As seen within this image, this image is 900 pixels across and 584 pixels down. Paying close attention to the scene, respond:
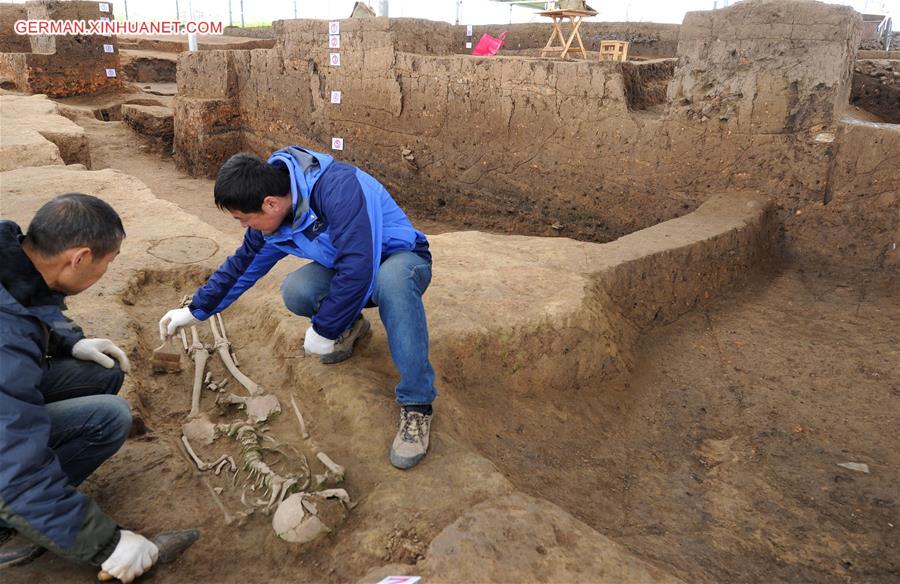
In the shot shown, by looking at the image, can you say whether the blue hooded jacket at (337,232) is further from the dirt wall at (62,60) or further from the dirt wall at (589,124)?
the dirt wall at (62,60)

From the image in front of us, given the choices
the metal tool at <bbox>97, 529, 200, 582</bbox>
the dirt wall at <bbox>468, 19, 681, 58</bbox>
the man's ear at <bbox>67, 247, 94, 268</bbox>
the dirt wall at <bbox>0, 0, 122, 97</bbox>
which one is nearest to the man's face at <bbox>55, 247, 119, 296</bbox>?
the man's ear at <bbox>67, 247, 94, 268</bbox>

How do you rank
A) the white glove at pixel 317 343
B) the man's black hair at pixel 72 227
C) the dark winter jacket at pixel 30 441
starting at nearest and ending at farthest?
the dark winter jacket at pixel 30 441, the man's black hair at pixel 72 227, the white glove at pixel 317 343

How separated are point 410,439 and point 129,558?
2.90 feet

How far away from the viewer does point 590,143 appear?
525cm

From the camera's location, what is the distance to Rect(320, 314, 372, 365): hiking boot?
2.59m

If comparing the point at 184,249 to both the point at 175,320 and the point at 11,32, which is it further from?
the point at 11,32

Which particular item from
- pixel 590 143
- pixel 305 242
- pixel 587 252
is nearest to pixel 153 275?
pixel 305 242

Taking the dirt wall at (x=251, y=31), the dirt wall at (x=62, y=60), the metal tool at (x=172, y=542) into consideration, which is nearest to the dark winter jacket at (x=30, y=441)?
the metal tool at (x=172, y=542)

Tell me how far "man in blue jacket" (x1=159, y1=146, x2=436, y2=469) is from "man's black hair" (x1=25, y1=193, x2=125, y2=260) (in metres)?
0.42

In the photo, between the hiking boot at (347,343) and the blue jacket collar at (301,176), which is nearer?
the blue jacket collar at (301,176)

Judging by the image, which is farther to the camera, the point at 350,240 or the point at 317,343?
the point at 317,343

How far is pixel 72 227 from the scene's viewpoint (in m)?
1.61

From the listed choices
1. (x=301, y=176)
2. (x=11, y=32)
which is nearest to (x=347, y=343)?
(x=301, y=176)

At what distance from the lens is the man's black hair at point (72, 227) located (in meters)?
1.59
